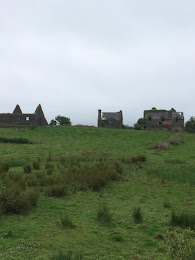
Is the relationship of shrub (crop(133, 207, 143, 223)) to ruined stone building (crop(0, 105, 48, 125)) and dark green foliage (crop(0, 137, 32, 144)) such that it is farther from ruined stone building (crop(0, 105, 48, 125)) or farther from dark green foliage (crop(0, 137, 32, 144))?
ruined stone building (crop(0, 105, 48, 125))

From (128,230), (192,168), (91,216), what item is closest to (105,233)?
(128,230)

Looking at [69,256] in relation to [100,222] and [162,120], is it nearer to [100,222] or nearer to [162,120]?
[100,222]

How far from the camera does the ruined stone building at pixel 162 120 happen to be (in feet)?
225

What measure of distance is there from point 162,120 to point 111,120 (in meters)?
14.6

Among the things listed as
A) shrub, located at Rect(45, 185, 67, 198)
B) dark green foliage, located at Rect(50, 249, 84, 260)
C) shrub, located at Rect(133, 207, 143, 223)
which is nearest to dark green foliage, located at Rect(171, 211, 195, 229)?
shrub, located at Rect(133, 207, 143, 223)

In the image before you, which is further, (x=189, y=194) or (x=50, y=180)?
(x=50, y=180)

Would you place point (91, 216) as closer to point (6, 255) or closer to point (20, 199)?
point (20, 199)

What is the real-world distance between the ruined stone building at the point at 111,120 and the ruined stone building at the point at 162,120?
6.19m

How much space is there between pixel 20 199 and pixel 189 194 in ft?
26.2

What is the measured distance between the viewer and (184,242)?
456cm

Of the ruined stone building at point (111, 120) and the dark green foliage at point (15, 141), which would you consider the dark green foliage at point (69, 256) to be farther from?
the ruined stone building at point (111, 120)

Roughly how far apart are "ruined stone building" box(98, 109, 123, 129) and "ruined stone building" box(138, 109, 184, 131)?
20.3ft

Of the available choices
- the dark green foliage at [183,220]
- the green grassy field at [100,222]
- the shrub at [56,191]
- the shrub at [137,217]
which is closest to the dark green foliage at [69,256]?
the green grassy field at [100,222]

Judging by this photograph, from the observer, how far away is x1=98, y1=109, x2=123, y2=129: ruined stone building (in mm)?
69938
